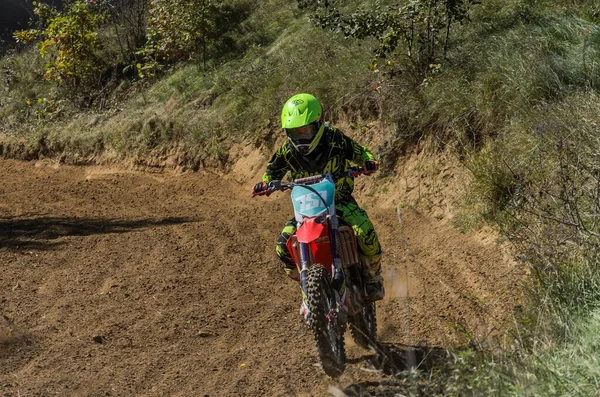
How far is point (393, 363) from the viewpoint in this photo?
16.6ft

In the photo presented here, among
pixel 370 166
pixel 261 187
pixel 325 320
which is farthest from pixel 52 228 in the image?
pixel 325 320

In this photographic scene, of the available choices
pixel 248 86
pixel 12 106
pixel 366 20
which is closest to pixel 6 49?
pixel 12 106

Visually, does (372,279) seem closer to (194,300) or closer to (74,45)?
(194,300)

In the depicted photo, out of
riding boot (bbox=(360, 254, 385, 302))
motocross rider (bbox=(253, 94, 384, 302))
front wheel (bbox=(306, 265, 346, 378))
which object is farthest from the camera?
riding boot (bbox=(360, 254, 385, 302))

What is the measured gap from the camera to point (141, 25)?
1922 cm

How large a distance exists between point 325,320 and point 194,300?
281 centimetres

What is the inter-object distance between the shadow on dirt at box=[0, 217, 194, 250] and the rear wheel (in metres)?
5.22

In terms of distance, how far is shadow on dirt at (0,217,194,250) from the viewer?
995cm

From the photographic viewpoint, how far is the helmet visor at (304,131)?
5812mm

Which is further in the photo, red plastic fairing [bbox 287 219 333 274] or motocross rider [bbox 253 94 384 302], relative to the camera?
motocross rider [bbox 253 94 384 302]

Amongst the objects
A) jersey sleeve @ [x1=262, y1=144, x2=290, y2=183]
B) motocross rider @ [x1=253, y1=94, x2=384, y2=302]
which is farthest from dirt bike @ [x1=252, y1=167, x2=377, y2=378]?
jersey sleeve @ [x1=262, y1=144, x2=290, y2=183]

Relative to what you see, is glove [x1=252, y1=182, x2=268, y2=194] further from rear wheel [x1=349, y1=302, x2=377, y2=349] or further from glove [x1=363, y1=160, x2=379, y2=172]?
rear wheel [x1=349, y1=302, x2=377, y2=349]

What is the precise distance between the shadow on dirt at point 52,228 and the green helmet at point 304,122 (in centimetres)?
516

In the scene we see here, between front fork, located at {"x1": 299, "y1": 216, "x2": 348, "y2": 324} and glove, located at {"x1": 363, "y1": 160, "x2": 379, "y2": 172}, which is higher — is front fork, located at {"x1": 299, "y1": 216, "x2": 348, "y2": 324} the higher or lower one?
the lower one
